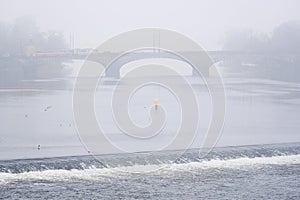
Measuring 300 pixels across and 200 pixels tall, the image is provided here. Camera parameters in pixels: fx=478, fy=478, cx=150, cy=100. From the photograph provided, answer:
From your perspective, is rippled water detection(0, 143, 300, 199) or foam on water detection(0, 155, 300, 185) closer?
rippled water detection(0, 143, 300, 199)

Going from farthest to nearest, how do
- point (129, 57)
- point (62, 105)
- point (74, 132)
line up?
point (129, 57)
point (62, 105)
point (74, 132)

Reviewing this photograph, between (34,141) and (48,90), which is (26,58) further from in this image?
(34,141)

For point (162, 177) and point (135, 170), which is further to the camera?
point (135, 170)

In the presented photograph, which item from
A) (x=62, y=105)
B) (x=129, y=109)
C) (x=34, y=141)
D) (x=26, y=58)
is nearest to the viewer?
(x=34, y=141)

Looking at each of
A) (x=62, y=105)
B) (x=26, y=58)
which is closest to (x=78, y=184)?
(x=62, y=105)

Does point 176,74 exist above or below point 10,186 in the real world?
above

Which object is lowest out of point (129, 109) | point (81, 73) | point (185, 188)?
point (185, 188)

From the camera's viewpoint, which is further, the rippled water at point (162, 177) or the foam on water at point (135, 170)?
the foam on water at point (135, 170)

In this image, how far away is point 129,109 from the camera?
1074 cm

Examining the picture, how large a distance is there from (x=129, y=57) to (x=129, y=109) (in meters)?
8.42

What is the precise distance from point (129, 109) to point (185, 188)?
543 cm

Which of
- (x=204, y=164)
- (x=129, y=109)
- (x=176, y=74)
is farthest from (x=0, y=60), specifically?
(x=204, y=164)

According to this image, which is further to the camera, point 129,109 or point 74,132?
point 129,109

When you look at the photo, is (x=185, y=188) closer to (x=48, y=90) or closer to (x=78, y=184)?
(x=78, y=184)
